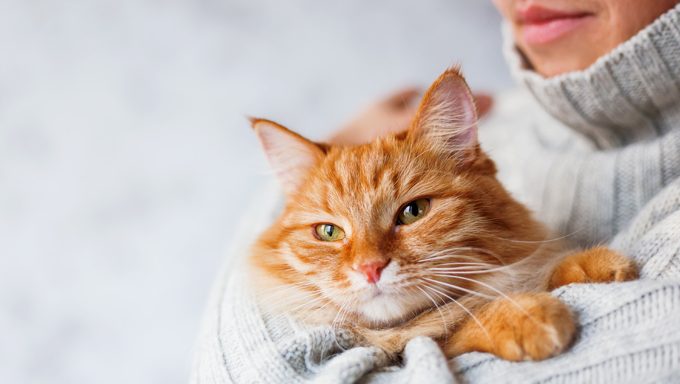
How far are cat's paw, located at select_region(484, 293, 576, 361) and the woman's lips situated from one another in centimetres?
84

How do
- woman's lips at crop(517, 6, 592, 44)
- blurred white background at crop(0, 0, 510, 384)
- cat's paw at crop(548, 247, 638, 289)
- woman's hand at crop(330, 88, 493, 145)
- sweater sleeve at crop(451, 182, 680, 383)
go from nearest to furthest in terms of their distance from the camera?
sweater sleeve at crop(451, 182, 680, 383), cat's paw at crop(548, 247, 638, 289), woman's lips at crop(517, 6, 592, 44), woman's hand at crop(330, 88, 493, 145), blurred white background at crop(0, 0, 510, 384)

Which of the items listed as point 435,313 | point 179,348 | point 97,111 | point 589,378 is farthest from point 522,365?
point 97,111

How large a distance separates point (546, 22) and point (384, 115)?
893mm

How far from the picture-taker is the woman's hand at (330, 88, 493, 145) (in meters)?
Result: 2.28

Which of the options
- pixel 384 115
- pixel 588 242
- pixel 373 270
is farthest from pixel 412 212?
pixel 384 115

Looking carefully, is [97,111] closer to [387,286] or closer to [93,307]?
[93,307]

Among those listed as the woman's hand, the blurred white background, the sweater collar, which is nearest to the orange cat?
the sweater collar

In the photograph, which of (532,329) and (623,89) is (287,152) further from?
(623,89)

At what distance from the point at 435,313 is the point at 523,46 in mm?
982

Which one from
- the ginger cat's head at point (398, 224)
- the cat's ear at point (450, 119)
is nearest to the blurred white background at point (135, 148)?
the ginger cat's head at point (398, 224)

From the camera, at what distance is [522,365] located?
1.07 m

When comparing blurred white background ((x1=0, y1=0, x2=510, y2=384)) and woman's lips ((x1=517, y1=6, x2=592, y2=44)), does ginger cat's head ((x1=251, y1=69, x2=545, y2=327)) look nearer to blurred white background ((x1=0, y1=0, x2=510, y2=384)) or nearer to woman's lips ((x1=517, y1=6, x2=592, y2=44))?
woman's lips ((x1=517, y1=6, x2=592, y2=44))

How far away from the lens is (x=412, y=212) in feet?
4.49

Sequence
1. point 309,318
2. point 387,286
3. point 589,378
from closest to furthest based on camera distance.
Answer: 1. point 589,378
2. point 387,286
3. point 309,318
